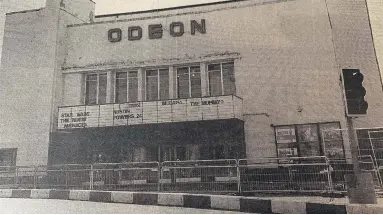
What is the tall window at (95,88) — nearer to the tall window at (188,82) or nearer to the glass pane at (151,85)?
the glass pane at (151,85)

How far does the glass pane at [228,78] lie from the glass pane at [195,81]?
1.08 m

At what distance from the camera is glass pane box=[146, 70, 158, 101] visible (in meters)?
15.5

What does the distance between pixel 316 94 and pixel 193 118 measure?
4.78 m

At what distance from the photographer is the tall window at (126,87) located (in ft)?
51.4

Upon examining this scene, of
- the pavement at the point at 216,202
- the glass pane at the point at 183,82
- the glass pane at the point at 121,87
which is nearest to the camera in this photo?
the pavement at the point at 216,202

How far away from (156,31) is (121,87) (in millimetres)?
2931

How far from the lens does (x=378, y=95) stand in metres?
12.9

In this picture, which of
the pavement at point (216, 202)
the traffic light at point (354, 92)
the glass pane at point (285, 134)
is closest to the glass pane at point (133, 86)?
the glass pane at point (285, 134)

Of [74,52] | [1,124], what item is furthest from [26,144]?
[74,52]

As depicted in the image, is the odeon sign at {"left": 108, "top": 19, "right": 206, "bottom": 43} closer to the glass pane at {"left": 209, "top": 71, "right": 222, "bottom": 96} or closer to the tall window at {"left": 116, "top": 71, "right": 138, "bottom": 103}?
the tall window at {"left": 116, "top": 71, "right": 138, "bottom": 103}

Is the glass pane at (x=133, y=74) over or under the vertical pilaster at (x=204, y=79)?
over

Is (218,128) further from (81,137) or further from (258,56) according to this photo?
(81,137)

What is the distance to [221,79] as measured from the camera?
15.0 m

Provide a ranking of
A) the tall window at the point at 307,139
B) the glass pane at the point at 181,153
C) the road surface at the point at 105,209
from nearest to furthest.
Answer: the road surface at the point at 105,209 → the tall window at the point at 307,139 → the glass pane at the point at 181,153
